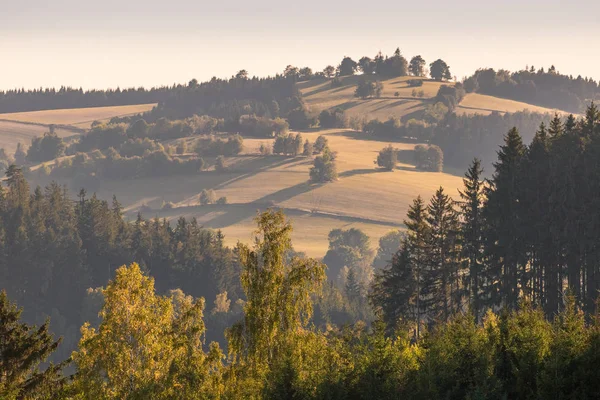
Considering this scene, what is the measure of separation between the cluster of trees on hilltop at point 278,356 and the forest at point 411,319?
0.08 metres

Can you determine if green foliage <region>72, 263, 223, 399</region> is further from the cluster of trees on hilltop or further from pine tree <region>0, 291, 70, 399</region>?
pine tree <region>0, 291, 70, 399</region>

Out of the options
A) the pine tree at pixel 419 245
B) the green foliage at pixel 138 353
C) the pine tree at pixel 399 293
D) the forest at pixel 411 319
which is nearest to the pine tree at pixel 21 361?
the forest at pixel 411 319

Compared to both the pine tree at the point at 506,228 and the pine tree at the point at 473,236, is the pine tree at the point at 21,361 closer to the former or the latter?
the pine tree at the point at 473,236

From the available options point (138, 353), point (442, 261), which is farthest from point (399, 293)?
point (138, 353)

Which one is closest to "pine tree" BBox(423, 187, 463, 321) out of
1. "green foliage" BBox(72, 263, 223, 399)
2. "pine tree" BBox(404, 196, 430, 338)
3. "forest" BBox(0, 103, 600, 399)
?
→ "forest" BBox(0, 103, 600, 399)

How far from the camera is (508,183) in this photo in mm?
90125

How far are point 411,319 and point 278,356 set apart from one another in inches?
1414

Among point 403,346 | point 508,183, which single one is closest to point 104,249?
point 508,183

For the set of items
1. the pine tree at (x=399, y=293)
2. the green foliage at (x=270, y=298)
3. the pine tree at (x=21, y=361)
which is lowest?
the pine tree at (x=399, y=293)

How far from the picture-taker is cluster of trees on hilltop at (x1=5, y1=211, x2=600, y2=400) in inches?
1781

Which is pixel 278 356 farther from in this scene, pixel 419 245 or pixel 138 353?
pixel 419 245

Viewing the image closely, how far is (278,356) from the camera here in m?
48.9

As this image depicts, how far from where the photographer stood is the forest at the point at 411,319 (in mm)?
45906

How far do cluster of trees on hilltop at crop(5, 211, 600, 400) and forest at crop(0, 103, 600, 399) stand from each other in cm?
8
